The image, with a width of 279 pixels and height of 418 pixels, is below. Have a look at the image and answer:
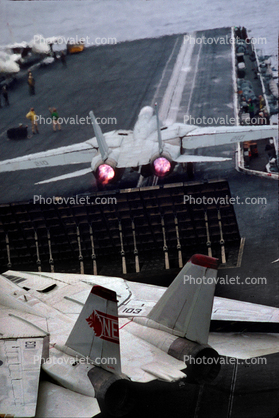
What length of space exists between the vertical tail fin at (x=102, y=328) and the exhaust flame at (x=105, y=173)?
14385 millimetres

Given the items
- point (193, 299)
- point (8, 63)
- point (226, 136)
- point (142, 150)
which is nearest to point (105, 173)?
point (142, 150)

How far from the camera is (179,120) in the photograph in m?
37.7

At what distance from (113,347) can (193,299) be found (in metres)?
2.24

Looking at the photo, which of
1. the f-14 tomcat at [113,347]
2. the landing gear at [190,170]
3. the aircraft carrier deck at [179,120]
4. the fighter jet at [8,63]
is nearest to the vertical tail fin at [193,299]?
the f-14 tomcat at [113,347]

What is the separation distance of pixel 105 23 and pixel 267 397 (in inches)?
1623

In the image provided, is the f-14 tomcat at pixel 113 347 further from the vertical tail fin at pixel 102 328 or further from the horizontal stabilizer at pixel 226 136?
the horizontal stabilizer at pixel 226 136

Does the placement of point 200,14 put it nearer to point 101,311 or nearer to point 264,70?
point 264,70

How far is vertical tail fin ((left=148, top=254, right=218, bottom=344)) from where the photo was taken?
1334 cm

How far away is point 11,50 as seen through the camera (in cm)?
4253

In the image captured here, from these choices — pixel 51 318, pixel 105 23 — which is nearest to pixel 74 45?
pixel 105 23

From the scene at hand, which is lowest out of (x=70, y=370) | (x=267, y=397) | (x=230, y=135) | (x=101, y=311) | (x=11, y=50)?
(x=267, y=397)

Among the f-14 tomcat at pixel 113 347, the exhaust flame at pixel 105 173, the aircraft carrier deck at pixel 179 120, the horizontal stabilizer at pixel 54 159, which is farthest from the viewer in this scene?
the horizontal stabilizer at pixel 54 159

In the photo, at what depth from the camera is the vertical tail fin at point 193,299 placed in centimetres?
1334

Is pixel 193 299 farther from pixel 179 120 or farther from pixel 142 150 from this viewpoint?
pixel 179 120
